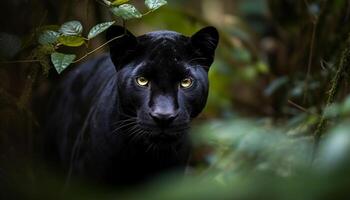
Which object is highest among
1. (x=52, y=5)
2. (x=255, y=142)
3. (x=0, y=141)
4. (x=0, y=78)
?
(x=52, y=5)

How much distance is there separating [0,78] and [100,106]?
74 centimetres

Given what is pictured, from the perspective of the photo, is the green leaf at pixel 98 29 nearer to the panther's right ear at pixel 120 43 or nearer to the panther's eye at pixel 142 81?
the panther's right ear at pixel 120 43

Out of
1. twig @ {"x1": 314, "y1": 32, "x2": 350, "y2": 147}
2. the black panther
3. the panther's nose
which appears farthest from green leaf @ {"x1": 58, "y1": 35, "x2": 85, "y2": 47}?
twig @ {"x1": 314, "y1": 32, "x2": 350, "y2": 147}

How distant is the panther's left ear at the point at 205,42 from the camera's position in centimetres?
354

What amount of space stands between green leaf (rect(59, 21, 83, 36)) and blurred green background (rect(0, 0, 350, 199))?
7.4 inches

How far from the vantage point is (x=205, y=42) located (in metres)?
3.58

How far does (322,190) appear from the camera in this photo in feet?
2.81

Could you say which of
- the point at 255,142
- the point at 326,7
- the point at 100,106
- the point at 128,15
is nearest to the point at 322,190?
the point at 128,15

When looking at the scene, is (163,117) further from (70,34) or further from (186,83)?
(70,34)

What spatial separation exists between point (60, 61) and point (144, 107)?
1.69 ft

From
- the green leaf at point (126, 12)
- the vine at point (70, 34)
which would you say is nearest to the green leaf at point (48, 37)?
the vine at point (70, 34)

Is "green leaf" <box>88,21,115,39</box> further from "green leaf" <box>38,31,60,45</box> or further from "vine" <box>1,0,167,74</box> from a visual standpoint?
"green leaf" <box>38,31,60,45</box>

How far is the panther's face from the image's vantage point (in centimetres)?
317

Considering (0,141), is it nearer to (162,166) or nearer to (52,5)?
(162,166)
